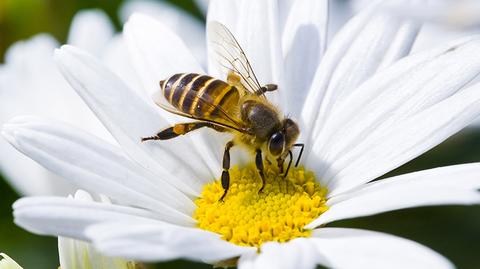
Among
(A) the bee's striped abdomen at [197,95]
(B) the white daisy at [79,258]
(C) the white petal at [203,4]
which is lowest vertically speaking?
(B) the white daisy at [79,258]

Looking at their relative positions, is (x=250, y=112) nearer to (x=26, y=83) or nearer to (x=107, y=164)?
(x=107, y=164)

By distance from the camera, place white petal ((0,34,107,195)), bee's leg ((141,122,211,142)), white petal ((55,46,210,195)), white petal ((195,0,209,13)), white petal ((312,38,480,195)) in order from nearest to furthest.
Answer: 1. white petal ((312,38,480,195))
2. white petal ((55,46,210,195))
3. bee's leg ((141,122,211,142))
4. white petal ((0,34,107,195))
5. white petal ((195,0,209,13))

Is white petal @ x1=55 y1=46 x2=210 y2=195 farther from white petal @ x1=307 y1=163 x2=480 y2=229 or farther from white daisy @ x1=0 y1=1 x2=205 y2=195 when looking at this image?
white petal @ x1=307 y1=163 x2=480 y2=229

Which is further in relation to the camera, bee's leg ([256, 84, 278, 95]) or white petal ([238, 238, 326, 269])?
bee's leg ([256, 84, 278, 95])

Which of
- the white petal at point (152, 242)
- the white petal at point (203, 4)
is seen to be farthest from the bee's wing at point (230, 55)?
the white petal at point (203, 4)

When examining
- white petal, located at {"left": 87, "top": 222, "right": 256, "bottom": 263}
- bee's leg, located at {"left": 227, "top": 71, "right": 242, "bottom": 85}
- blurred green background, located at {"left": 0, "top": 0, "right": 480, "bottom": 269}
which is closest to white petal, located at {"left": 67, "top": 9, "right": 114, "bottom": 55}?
blurred green background, located at {"left": 0, "top": 0, "right": 480, "bottom": 269}

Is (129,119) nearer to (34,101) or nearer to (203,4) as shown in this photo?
(34,101)

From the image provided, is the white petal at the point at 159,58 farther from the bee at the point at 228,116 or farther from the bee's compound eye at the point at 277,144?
the bee's compound eye at the point at 277,144

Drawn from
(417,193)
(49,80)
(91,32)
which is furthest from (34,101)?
(417,193)
